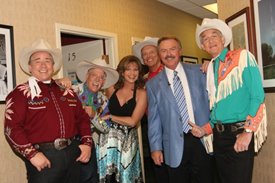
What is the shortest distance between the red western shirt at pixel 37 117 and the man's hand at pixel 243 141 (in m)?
1.19

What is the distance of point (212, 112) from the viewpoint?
86.4 inches

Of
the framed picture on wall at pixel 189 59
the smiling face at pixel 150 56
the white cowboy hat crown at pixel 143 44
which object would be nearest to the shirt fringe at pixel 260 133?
the smiling face at pixel 150 56

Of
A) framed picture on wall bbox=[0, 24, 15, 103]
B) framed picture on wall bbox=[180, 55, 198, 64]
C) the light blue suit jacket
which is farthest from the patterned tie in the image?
framed picture on wall bbox=[180, 55, 198, 64]

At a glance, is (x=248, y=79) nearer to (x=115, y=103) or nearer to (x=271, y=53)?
(x=271, y=53)

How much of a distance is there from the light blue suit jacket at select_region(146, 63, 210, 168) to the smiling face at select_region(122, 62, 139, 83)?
0.35m

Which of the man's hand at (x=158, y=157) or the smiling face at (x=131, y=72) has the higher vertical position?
the smiling face at (x=131, y=72)

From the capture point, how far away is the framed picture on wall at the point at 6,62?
2.61m

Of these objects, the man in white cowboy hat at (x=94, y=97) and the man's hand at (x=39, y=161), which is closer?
the man's hand at (x=39, y=161)

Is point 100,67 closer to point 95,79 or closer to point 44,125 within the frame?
point 95,79

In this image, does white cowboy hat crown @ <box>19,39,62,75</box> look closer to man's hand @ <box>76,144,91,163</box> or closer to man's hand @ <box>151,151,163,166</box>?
man's hand @ <box>76,144,91,163</box>

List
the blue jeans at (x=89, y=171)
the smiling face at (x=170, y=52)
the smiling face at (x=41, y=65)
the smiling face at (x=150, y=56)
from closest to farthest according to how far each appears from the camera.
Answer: the smiling face at (x=41, y=65) < the smiling face at (x=170, y=52) < the blue jeans at (x=89, y=171) < the smiling face at (x=150, y=56)

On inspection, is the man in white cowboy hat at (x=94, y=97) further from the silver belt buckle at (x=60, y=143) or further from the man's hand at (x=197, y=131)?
the man's hand at (x=197, y=131)

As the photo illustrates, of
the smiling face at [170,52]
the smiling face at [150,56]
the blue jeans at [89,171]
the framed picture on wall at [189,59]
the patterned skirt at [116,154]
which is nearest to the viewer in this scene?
the smiling face at [170,52]

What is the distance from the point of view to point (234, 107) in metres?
2.02
